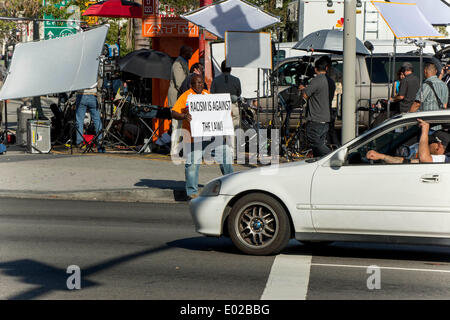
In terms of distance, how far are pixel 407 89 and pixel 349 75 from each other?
2.54 m

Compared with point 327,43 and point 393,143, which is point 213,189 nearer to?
point 393,143

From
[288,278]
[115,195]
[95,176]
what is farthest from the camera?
[95,176]

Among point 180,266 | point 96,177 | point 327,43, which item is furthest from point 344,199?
point 327,43

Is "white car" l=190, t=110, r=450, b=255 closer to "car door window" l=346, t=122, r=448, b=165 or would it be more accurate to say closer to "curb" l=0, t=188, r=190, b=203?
"car door window" l=346, t=122, r=448, b=165

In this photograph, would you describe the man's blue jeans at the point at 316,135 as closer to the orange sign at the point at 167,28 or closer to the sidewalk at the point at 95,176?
the sidewalk at the point at 95,176

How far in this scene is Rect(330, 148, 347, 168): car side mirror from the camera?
823cm

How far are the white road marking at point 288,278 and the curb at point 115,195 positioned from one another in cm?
533

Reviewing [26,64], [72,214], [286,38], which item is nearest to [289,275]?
[72,214]

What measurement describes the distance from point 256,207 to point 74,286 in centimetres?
221

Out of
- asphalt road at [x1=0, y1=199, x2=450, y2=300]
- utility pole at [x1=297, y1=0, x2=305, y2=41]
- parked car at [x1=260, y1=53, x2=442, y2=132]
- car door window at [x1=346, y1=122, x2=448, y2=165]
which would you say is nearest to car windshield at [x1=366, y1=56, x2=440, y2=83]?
parked car at [x1=260, y1=53, x2=442, y2=132]

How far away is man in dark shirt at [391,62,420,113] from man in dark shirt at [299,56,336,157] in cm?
265

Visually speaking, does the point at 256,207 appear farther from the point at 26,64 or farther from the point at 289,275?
the point at 26,64

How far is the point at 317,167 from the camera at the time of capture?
8352 mm

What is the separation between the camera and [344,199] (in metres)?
8.19
